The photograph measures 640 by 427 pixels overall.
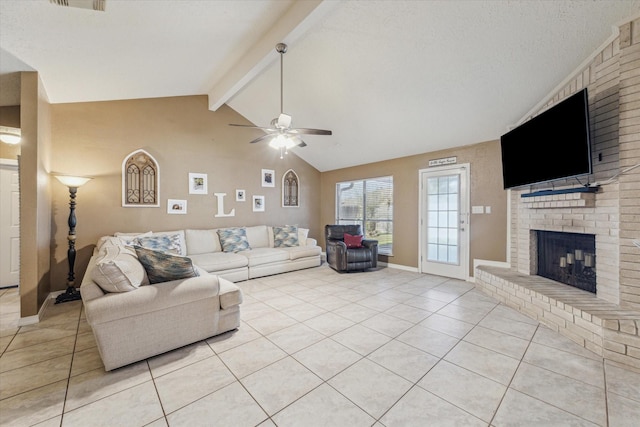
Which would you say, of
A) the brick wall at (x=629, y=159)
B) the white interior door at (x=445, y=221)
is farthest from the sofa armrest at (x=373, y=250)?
the brick wall at (x=629, y=159)

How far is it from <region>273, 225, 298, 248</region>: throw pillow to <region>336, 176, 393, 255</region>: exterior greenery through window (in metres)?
1.60

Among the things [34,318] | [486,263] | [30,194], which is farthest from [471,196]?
[34,318]

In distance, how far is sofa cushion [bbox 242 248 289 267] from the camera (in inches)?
179

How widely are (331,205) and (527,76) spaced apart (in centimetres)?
460

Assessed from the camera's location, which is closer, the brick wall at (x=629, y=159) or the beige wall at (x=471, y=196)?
the brick wall at (x=629, y=159)

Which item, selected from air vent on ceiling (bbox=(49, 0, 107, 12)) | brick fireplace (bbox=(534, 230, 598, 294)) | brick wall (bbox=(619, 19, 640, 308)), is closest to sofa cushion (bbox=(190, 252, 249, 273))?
air vent on ceiling (bbox=(49, 0, 107, 12))

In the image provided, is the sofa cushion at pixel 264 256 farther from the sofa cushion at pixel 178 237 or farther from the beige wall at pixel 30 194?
the beige wall at pixel 30 194

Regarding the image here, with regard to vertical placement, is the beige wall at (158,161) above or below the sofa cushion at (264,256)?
above

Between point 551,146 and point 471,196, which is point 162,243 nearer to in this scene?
point 471,196

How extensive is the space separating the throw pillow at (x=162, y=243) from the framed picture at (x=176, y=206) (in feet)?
2.23

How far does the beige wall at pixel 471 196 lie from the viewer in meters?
4.08

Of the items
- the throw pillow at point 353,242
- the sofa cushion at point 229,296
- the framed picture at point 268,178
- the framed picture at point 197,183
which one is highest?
the framed picture at point 268,178

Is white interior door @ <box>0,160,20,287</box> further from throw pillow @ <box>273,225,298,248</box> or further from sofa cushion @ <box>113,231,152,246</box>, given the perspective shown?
throw pillow @ <box>273,225,298,248</box>

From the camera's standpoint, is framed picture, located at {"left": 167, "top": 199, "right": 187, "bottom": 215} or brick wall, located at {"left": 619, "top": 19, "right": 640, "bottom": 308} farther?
framed picture, located at {"left": 167, "top": 199, "right": 187, "bottom": 215}
